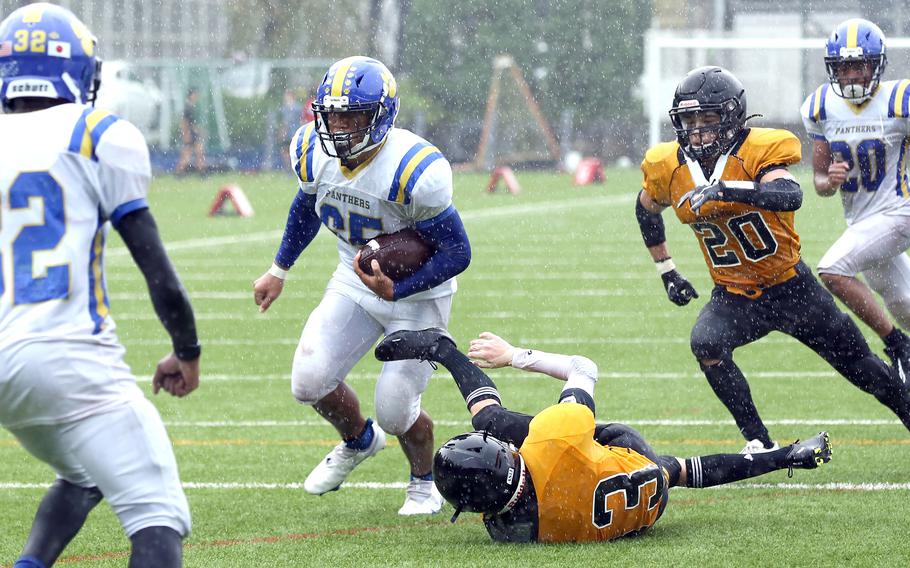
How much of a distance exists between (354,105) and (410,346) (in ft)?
2.96

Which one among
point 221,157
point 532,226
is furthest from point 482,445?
point 221,157

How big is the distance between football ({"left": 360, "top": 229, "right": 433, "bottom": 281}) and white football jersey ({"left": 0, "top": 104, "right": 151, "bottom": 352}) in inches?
73.3

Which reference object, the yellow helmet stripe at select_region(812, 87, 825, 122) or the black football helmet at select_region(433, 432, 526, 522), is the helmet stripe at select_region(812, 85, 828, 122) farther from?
the black football helmet at select_region(433, 432, 526, 522)

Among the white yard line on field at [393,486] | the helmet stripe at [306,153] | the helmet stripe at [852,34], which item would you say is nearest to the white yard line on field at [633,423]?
the white yard line on field at [393,486]

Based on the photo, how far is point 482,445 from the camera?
436 centimetres

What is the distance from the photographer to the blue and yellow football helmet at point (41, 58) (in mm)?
3293

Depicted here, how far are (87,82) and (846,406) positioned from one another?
201 inches

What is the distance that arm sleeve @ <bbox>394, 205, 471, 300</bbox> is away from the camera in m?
5.04

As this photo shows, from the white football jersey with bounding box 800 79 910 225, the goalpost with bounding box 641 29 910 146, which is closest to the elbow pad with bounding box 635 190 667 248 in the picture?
the white football jersey with bounding box 800 79 910 225

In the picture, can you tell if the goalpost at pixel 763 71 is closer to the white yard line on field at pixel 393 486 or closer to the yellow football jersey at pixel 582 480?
the white yard line on field at pixel 393 486

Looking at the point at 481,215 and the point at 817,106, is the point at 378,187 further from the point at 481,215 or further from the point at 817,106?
the point at 481,215

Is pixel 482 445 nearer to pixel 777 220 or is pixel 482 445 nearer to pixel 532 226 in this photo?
pixel 777 220

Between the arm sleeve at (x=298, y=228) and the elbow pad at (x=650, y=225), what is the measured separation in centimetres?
147

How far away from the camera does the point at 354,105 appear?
4.95 m
